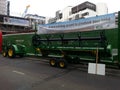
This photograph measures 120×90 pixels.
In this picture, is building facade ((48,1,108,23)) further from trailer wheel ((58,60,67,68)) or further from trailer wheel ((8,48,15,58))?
trailer wheel ((58,60,67,68))

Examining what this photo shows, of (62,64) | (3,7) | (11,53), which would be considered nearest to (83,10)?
(3,7)

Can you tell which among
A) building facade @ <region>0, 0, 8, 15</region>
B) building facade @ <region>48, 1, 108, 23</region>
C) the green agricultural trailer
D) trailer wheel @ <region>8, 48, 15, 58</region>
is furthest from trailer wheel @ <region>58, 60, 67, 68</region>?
building facade @ <region>0, 0, 8, 15</region>

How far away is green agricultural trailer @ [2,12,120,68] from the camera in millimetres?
10367

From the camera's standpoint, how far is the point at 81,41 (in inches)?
460

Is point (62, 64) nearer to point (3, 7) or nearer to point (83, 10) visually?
point (83, 10)

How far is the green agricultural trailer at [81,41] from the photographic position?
10367 millimetres

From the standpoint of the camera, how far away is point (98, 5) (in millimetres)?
78250

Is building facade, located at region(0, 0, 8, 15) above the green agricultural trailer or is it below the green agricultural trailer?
above

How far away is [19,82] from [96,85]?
333cm

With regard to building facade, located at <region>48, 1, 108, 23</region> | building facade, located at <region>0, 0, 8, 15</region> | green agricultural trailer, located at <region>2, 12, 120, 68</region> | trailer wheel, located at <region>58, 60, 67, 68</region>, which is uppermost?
building facade, located at <region>0, 0, 8, 15</region>

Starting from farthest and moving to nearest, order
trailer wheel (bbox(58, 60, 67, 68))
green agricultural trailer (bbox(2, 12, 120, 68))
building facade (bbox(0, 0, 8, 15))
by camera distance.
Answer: building facade (bbox(0, 0, 8, 15)) < trailer wheel (bbox(58, 60, 67, 68)) < green agricultural trailer (bbox(2, 12, 120, 68))

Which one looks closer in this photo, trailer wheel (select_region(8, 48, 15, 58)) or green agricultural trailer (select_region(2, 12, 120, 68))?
green agricultural trailer (select_region(2, 12, 120, 68))

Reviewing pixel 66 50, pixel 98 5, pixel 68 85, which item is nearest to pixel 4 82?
pixel 68 85

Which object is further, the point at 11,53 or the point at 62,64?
the point at 11,53
